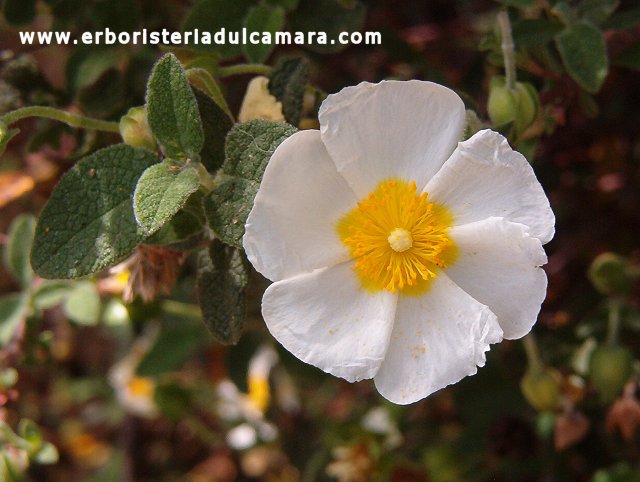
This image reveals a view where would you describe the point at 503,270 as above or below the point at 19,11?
below

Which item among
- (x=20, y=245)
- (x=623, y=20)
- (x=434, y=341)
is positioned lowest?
(x=20, y=245)

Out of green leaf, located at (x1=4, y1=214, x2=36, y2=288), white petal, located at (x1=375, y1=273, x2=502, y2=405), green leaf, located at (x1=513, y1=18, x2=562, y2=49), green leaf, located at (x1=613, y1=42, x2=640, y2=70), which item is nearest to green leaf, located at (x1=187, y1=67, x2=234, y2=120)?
white petal, located at (x1=375, y1=273, x2=502, y2=405)

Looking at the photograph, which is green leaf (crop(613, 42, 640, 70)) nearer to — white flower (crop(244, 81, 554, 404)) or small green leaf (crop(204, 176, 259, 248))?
white flower (crop(244, 81, 554, 404))

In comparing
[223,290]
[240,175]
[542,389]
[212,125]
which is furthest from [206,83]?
[542,389]

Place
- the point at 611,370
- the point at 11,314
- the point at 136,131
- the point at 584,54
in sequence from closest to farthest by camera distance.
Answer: the point at 136,131
the point at 584,54
the point at 611,370
the point at 11,314

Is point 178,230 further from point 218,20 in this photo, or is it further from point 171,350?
point 171,350

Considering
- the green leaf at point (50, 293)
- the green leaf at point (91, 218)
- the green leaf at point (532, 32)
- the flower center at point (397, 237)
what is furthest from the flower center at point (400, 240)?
the green leaf at point (50, 293)
